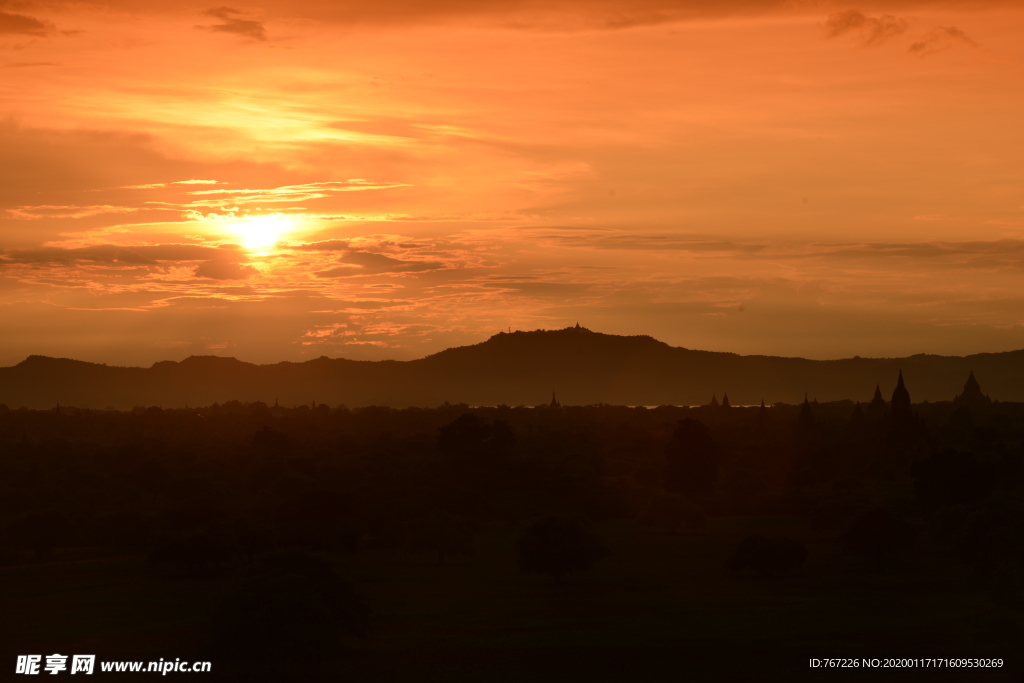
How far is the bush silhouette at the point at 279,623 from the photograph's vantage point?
35031 mm

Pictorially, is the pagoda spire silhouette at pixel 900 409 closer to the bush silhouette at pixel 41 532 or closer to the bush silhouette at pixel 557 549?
the bush silhouette at pixel 557 549

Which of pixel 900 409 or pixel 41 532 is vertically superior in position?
pixel 900 409

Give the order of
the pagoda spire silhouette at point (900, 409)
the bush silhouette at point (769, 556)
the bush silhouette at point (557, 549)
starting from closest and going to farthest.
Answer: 1. the bush silhouette at point (557, 549)
2. the bush silhouette at point (769, 556)
3. the pagoda spire silhouette at point (900, 409)

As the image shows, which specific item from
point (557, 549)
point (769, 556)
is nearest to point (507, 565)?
point (557, 549)

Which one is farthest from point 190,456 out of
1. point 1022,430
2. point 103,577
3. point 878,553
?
point 1022,430

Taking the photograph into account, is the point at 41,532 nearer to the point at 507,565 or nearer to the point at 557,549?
the point at 507,565

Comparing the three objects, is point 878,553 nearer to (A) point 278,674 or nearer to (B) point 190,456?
(A) point 278,674

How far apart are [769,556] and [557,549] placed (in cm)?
979

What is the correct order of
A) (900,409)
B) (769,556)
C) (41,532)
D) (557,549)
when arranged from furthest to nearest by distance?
(900,409) → (41,532) → (557,549) → (769,556)

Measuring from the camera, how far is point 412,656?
37.6 m

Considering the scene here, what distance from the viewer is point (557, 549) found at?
54156 millimetres

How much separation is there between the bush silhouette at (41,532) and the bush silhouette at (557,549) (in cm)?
2610

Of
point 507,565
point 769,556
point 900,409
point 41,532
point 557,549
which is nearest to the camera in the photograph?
point 769,556

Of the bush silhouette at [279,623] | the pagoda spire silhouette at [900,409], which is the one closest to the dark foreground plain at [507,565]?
the bush silhouette at [279,623]
